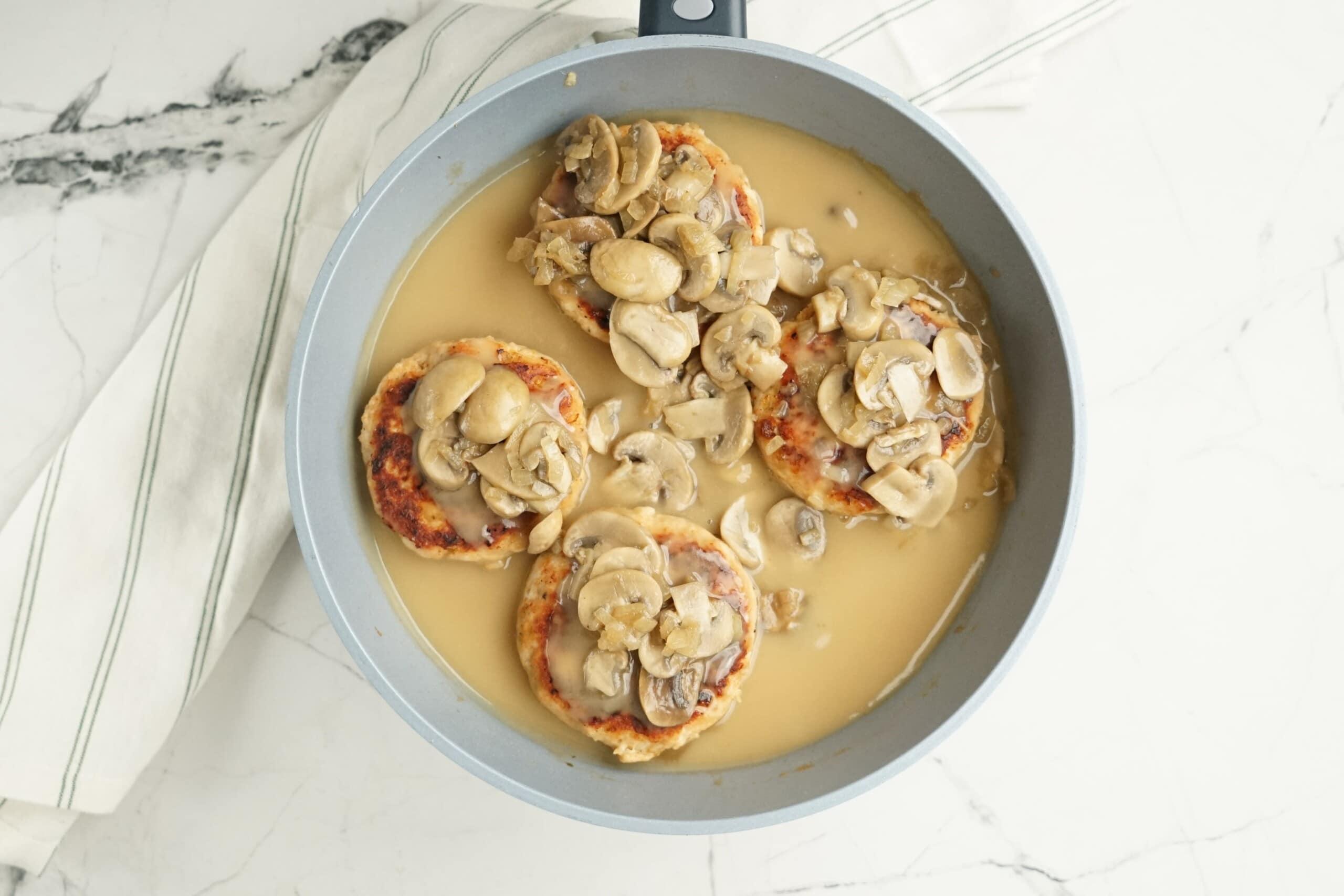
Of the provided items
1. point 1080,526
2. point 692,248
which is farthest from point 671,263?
point 1080,526

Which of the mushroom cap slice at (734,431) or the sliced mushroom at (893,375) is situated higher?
the sliced mushroom at (893,375)

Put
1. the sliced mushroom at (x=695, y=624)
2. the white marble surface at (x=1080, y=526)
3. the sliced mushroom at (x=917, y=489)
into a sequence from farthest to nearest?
the white marble surface at (x=1080, y=526) < the sliced mushroom at (x=917, y=489) < the sliced mushroom at (x=695, y=624)

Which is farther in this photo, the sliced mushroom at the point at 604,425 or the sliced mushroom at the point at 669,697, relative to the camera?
the sliced mushroom at the point at 604,425

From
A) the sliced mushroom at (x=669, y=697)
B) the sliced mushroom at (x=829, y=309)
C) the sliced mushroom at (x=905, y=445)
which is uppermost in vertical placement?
the sliced mushroom at (x=829, y=309)

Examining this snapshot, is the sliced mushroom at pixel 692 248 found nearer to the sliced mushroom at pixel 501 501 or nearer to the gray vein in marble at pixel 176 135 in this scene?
the sliced mushroom at pixel 501 501

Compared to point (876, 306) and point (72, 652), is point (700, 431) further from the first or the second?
point (72, 652)

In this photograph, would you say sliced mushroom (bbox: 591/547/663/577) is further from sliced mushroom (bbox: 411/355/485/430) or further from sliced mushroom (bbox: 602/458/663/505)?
sliced mushroom (bbox: 411/355/485/430)

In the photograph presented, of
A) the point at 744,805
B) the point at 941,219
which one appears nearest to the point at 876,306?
the point at 941,219

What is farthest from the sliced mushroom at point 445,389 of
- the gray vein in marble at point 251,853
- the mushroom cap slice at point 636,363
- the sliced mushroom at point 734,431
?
the gray vein in marble at point 251,853

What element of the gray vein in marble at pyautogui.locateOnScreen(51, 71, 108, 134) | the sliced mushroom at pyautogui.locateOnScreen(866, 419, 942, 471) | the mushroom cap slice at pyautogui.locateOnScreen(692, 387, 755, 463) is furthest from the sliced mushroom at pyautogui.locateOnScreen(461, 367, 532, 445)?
the gray vein in marble at pyautogui.locateOnScreen(51, 71, 108, 134)
